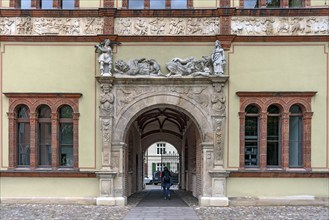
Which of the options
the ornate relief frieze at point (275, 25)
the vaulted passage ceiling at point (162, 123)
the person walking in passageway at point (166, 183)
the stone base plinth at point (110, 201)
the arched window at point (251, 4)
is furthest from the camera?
the vaulted passage ceiling at point (162, 123)

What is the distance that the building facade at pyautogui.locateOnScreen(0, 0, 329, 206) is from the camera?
54.9 ft

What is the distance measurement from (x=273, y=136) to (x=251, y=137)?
2.74 feet

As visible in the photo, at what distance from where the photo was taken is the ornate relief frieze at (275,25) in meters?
16.9

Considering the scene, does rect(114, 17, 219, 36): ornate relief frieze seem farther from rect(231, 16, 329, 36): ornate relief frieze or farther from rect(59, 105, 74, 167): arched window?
rect(59, 105, 74, 167): arched window

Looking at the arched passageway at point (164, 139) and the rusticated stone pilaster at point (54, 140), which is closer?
the rusticated stone pilaster at point (54, 140)

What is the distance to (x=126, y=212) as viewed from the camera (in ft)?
49.9

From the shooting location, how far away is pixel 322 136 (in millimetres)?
16750

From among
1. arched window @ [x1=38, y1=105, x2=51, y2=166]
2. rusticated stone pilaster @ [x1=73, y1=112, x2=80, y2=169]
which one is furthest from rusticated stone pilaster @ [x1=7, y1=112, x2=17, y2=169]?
rusticated stone pilaster @ [x1=73, y1=112, x2=80, y2=169]

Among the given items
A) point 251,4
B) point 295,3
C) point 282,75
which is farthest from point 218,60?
point 295,3

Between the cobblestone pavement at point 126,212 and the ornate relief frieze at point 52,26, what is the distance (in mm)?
6394

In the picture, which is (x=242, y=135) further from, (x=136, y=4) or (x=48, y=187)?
(x=48, y=187)

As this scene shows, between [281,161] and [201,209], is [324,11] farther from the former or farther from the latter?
[201,209]

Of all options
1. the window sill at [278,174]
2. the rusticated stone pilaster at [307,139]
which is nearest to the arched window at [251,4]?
the rusticated stone pilaster at [307,139]

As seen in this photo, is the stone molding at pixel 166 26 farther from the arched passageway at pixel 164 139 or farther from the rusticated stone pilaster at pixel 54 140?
the arched passageway at pixel 164 139
